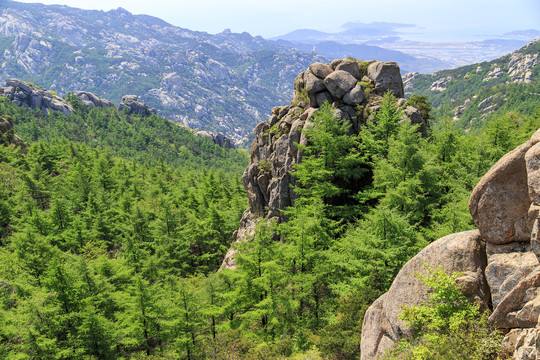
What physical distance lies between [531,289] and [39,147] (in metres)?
95.7

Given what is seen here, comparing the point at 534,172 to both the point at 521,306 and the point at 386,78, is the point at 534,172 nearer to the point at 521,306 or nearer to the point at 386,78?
the point at 521,306

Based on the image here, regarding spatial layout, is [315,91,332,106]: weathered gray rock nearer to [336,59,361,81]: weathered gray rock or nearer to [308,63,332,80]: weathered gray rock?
[308,63,332,80]: weathered gray rock

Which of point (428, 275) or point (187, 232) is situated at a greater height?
point (428, 275)

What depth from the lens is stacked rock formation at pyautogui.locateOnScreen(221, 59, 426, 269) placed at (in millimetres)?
37531

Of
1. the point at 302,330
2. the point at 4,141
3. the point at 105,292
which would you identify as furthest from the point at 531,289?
the point at 4,141

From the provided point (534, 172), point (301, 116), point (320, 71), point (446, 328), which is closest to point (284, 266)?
point (446, 328)

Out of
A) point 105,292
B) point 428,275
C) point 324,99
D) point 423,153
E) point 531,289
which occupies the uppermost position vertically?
point 324,99

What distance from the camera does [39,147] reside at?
78.6m

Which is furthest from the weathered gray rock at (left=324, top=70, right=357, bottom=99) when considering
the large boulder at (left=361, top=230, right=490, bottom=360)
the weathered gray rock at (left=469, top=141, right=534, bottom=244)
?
the weathered gray rock at (left=469, top=141, right=534, bottom=244)

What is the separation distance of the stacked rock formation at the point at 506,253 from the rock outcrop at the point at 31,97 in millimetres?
205374

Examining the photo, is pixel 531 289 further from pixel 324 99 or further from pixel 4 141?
pixel 4 141

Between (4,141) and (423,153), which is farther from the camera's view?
(4,141)

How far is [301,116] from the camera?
39406 mm

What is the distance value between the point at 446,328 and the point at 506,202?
5049 millimetres
